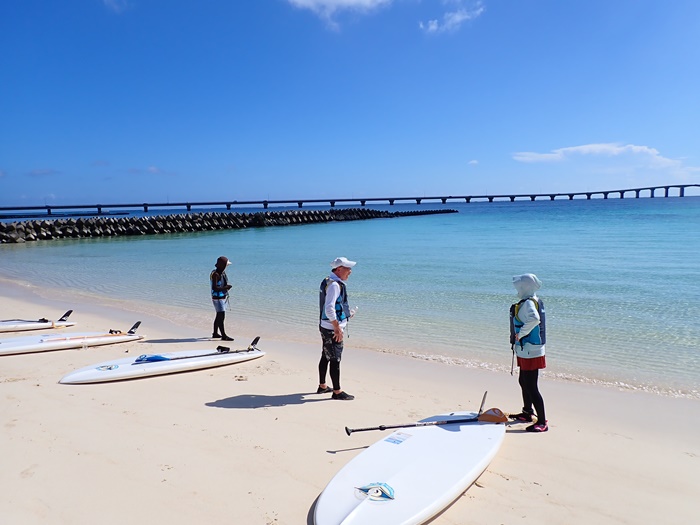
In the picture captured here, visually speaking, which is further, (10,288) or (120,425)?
(10,288)

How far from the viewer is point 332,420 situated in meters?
5.12

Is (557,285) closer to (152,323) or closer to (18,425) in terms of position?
(152,323)

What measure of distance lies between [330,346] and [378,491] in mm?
2363

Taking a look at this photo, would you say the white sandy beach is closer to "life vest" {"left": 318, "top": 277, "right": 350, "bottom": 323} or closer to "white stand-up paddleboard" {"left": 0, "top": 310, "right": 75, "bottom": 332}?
"life vest" {"left": 318, "top": 277, "right": 350, "bottom": 323}

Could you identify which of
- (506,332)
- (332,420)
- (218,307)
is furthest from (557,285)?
(332,420)

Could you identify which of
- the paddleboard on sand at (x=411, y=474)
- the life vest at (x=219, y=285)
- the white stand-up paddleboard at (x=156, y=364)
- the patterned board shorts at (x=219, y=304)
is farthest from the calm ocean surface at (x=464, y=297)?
the paddleboard on sand at (x=411, y=474)

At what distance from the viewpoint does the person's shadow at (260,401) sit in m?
5.53

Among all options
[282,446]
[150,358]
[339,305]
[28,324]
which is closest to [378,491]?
[282,446]

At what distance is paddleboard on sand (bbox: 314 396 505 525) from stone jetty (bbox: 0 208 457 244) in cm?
4097

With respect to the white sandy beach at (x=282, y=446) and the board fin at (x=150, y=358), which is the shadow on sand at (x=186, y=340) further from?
the board fin at (x=150, y=358)

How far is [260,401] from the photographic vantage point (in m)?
5.68

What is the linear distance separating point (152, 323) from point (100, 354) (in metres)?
2.68

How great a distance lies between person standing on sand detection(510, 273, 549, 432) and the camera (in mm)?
4703

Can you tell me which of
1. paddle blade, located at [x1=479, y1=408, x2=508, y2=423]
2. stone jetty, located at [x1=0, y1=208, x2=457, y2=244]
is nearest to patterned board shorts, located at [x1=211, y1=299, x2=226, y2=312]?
paddle blade, located at [x1=479, y1=408, x2=508, y2=423]
